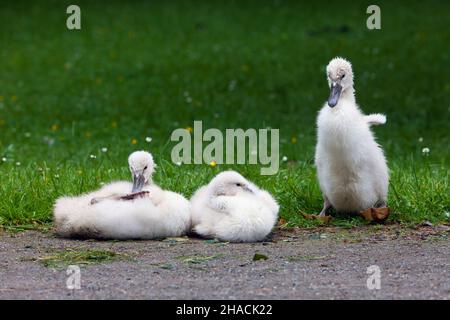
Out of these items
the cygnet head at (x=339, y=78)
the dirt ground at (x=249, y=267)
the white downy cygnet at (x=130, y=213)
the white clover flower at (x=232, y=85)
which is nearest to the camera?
the dirt ground at (x=249, y=267)

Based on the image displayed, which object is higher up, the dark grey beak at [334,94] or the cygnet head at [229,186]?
the dark grey beak at [334,94]

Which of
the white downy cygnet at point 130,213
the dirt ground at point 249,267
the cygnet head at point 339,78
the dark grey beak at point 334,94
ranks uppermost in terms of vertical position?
the cygnet head at point 339,78

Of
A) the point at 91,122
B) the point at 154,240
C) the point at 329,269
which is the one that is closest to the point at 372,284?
the point at 329,269

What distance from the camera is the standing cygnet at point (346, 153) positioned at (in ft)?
23.4

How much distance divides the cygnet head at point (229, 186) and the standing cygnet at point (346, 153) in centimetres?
67

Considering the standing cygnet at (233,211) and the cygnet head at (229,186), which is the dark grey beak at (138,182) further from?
the cygnet head at (229,186)

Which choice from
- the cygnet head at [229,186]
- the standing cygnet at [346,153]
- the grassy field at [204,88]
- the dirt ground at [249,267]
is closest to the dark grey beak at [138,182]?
the dirt ground at [249,267]

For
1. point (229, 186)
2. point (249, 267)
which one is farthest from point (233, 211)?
point (249, 267)

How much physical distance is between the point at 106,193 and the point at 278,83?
30.2ft

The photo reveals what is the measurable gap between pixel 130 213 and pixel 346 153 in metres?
1.71

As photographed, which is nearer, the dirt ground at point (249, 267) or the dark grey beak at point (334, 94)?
the dirt ground at point (249, 267)

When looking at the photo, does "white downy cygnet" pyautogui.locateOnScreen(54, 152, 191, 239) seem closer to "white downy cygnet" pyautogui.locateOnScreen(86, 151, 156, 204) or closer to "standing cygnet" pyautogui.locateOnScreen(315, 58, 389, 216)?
"white downy cygnet" pyautogui.locateOnScreen(86, 151, 156, 204)

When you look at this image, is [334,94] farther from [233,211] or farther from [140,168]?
[140,168]

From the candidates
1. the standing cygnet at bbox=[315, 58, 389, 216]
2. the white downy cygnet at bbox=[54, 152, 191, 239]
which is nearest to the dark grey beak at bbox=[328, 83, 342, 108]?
the standing cygnet at bbox=[315, 58, 389, 216]
